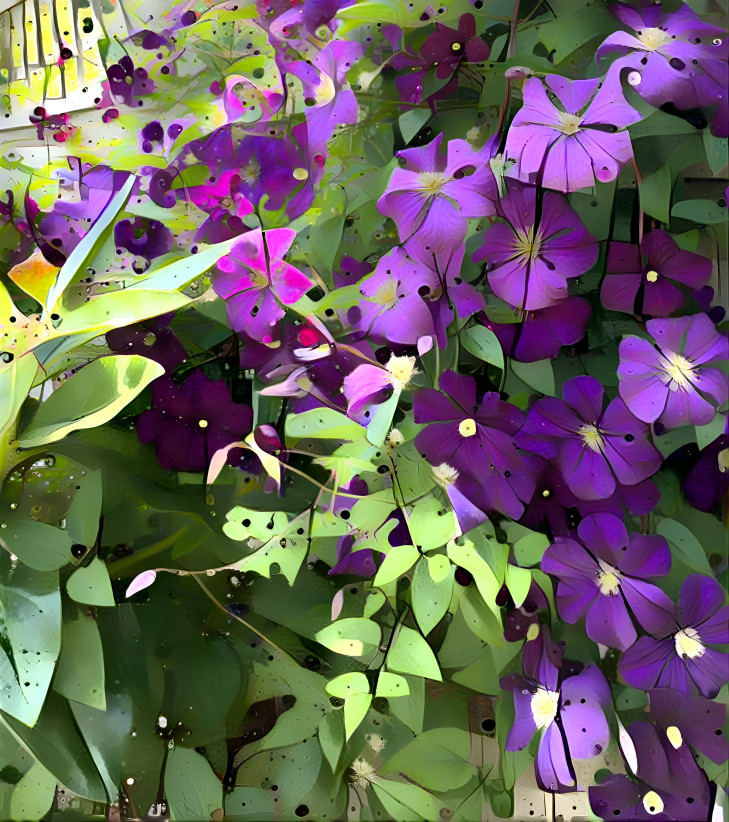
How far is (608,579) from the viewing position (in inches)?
23.1

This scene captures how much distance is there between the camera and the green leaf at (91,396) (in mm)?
579

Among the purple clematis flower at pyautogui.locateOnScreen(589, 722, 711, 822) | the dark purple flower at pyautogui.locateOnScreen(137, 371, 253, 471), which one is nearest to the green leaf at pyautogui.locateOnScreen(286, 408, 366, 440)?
the dark purple flower at pyautogui.locateOnScreen(137, 371, 253, 471)

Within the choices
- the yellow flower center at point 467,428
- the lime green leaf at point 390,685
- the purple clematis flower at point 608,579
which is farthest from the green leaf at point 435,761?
the yellow flower center at point 467,428

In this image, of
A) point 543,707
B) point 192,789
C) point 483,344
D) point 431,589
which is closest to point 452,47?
point 483,344

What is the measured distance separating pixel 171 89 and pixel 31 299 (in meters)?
0.22

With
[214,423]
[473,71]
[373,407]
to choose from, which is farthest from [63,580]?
[473,71]

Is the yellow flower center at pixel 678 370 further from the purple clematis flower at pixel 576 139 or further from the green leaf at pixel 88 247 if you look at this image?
the green leaf at pixel 88 247

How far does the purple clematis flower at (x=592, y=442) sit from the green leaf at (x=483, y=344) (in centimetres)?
5

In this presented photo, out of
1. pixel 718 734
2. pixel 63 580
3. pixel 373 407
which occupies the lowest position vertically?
pixel 718 734

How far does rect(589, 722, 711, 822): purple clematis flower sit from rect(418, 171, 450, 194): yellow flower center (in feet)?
1.59

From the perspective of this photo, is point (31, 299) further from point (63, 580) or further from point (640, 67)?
point (640, 67)

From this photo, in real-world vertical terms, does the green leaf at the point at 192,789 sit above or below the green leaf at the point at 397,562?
below

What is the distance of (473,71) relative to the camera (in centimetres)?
59

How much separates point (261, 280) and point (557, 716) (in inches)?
17.6
